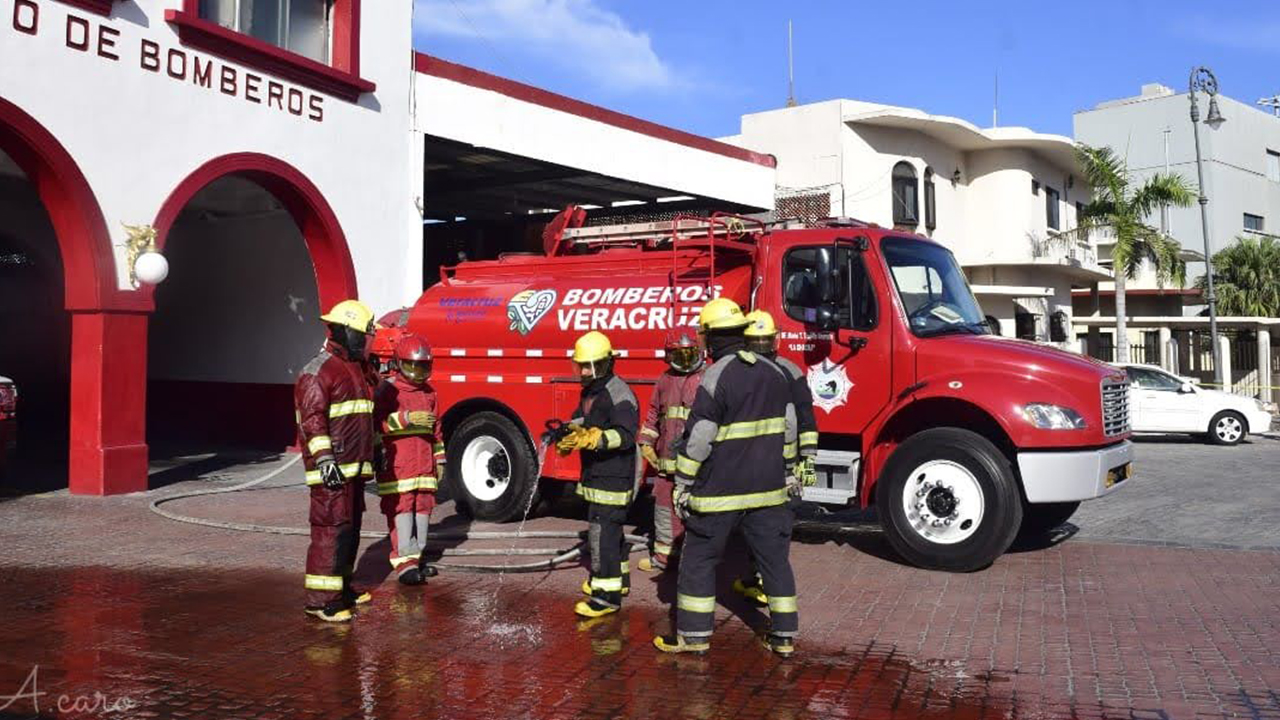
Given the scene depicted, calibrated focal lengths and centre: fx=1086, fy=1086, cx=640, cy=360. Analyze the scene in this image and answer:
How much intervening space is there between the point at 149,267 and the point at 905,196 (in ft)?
66.5

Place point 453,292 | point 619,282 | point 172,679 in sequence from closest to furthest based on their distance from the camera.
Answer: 1. point 172,679
2. point 619,282
3. point 453,292

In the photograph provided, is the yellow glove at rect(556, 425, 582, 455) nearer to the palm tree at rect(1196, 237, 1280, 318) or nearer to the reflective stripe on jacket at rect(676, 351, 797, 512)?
the reflective stripe on jacket at rect(676, 351, 797, 512)

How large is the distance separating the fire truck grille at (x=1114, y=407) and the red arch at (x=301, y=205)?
1028cm

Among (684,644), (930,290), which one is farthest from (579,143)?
(684,644)

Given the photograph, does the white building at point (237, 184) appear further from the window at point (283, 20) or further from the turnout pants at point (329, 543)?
the turnout pants at point (329, 543)

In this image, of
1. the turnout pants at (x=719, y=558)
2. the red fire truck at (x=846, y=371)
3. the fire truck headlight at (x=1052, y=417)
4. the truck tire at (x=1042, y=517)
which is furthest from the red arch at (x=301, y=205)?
the fire truck headlight at (x=1052, y=417)

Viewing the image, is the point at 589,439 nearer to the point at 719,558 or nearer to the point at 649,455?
the point at 719,558

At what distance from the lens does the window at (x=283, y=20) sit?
14.0 meters

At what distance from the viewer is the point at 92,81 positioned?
11914 millimetres

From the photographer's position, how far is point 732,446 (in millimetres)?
5801

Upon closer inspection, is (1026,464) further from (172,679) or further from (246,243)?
(246,243)

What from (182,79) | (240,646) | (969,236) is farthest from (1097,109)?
(240,646)

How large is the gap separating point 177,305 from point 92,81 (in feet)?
28.0

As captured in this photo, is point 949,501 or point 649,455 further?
point 949,501
